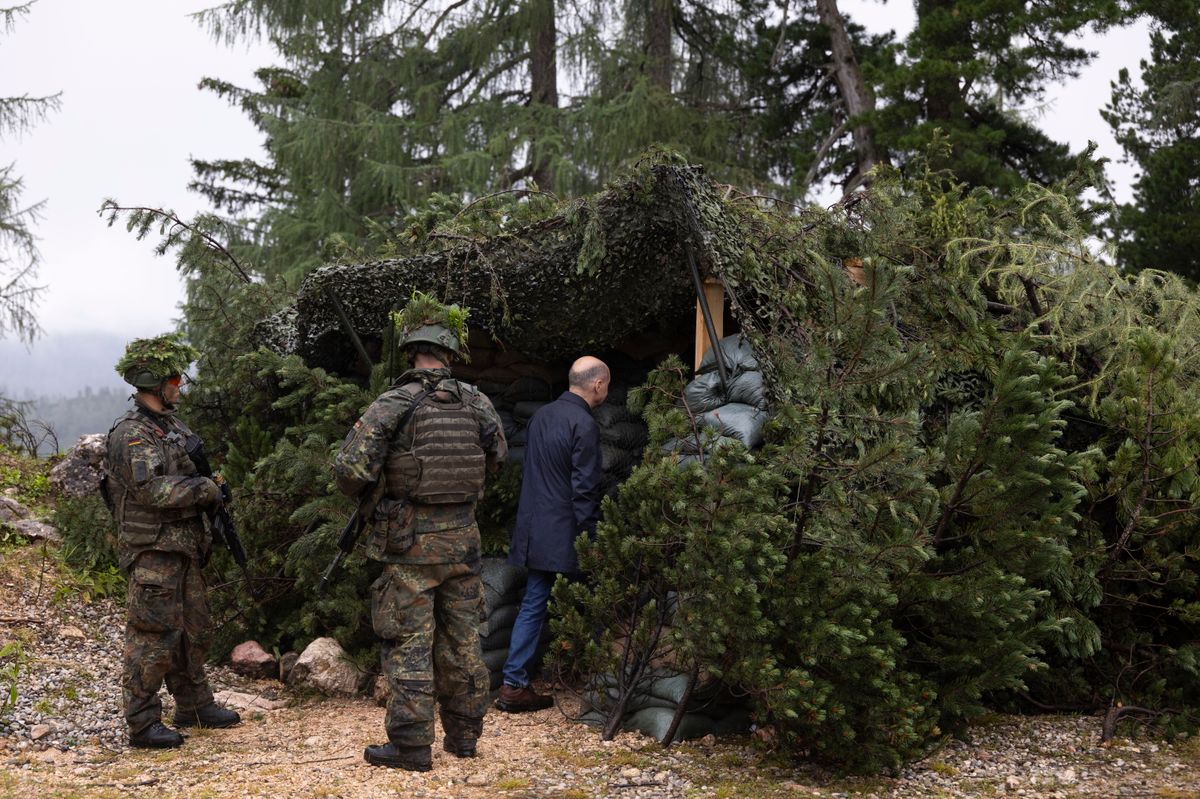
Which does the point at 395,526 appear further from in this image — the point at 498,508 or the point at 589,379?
the point at 498,508

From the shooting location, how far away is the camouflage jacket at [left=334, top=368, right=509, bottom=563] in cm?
502

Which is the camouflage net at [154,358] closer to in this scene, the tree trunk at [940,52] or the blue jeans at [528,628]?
the blue jeans at [528,628]

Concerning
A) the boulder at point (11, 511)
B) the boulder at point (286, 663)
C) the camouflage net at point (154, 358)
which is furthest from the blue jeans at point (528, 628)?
the boulder at point (11, 511)

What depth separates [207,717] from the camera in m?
5.70

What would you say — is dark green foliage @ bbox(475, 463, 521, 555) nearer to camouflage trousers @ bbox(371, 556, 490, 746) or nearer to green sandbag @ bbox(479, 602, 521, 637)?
green sandbag @ bbox(479, 602, 521, 637)

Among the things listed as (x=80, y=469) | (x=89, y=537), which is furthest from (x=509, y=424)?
(x=80, y=469)

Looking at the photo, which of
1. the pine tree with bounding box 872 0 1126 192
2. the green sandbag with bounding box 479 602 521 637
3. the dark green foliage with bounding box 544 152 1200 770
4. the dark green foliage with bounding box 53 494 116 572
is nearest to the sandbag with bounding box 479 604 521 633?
the green sandbag with bounding box 479 602 521 637

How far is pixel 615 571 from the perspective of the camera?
5.51 meters

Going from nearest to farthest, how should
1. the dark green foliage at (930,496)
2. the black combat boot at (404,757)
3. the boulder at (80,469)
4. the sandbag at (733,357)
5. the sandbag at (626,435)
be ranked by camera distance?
the dark green foliage at (930,496), the black combat boot at (404,757), the sandbag at (733,357), the sandbag at (626,435), the boulder at (80,469)

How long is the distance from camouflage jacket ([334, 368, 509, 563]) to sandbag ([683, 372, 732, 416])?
4.49ft

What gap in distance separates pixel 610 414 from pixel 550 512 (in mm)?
1146

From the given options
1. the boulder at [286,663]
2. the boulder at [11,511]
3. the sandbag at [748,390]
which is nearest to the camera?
the sandbag at [748,390]

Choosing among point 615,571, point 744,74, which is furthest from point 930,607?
point 744,74

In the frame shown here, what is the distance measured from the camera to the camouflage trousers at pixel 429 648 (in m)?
4.92
